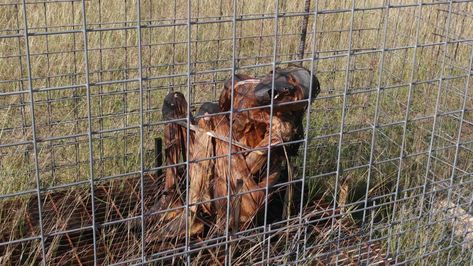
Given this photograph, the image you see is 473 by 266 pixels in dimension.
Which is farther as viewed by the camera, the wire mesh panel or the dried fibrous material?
the dried fibrous material

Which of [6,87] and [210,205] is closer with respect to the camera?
[210,205]

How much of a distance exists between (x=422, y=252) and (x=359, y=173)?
2.36ft

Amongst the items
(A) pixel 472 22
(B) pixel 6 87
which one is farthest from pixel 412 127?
(B) pixel 6 87

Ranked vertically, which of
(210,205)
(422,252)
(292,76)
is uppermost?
(292,76)

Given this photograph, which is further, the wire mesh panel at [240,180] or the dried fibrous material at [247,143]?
the dried fibrous material at [247,143]

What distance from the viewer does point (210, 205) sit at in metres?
2.46

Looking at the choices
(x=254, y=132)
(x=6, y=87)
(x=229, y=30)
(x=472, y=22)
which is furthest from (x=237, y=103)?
(x=472, y=22)

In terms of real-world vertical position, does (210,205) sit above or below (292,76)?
below

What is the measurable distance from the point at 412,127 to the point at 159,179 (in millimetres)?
1580

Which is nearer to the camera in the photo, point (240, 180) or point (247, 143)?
point (240, 180)

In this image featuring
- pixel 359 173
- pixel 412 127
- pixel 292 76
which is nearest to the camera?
pixel 292 76

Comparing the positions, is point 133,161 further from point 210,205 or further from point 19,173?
point 210,205

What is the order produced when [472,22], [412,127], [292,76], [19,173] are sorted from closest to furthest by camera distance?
[292,76]
[19,173]
[412,127]
[472,22]

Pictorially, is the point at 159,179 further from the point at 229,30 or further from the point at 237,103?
the point at 229,30
